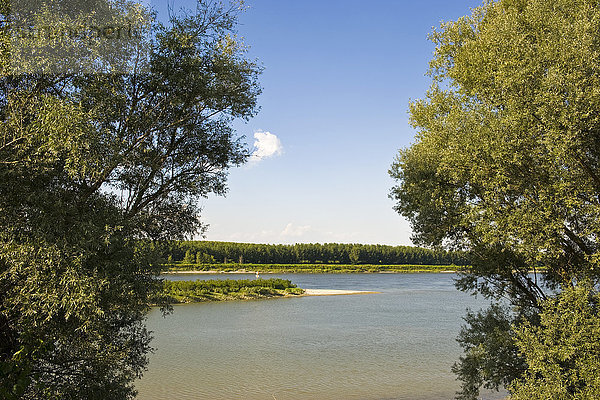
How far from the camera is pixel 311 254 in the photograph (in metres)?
154

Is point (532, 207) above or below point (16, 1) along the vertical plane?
below

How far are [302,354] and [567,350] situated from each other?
1691 cm

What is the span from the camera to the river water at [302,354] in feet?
57.8

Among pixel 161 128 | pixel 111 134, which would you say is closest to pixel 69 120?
pixel 111 134

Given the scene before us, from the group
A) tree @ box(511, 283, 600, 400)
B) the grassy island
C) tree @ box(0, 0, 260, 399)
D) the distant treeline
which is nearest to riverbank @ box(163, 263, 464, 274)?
the distant treeline

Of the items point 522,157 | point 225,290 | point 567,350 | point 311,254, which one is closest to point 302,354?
point 567,350

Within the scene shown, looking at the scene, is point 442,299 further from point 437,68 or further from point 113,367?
point 113,367

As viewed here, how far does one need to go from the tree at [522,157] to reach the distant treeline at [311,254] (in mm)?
116610

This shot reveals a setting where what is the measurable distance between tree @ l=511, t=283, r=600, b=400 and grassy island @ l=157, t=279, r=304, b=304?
38.5 meters

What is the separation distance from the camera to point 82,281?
707 cm

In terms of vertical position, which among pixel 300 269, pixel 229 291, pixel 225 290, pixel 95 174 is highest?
pixel 95 174

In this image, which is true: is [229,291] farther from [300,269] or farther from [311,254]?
[311,254]

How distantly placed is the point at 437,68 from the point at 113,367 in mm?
12273

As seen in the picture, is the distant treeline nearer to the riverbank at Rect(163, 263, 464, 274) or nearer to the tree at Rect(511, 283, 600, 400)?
the riverbank at Rect(163, 263, 464, 274)
